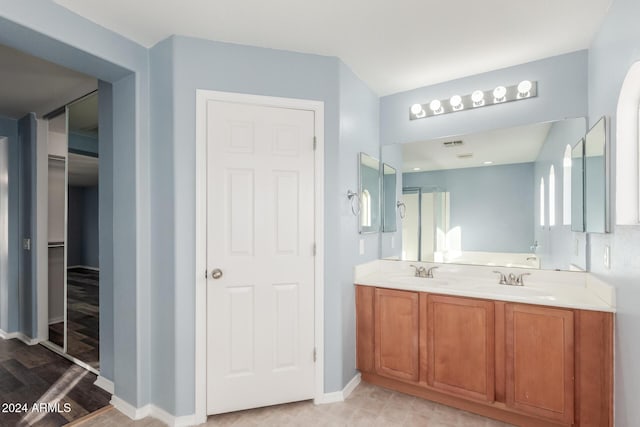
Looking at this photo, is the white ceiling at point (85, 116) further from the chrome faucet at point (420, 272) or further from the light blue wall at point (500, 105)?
the chrome faucet at point (420, 272)

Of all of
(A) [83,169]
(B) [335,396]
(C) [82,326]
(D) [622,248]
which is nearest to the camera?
(D) [622,248]

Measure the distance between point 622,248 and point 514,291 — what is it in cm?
71

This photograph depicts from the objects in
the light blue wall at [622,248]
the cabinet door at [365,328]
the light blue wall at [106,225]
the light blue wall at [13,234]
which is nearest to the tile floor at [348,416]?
the cabinet door at [365,328]

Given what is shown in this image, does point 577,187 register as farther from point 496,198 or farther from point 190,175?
point 190,175

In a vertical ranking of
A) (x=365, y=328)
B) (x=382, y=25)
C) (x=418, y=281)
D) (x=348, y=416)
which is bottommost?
(x=348, y=416)

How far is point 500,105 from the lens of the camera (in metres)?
2.43

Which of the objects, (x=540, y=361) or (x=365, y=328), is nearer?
(x=540, y=361)

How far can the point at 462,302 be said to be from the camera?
6.97 feet

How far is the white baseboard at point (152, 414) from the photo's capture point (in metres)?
2.00

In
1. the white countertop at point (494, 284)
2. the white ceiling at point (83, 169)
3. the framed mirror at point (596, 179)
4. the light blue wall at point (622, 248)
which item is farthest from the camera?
the white ceiling at point (83, 169)

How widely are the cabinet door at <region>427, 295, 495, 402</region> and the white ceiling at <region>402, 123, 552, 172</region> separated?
1111 millimetres

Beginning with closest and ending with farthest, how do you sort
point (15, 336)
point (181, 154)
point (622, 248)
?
point (622, 248)
point (181, 154)
point (15, 336)

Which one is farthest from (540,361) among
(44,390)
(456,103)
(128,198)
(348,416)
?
(44,390)

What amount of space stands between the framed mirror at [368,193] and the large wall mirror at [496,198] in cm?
24
